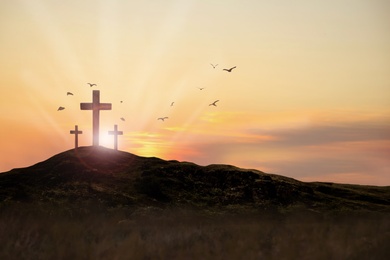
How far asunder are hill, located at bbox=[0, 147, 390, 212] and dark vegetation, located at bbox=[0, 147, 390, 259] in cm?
7

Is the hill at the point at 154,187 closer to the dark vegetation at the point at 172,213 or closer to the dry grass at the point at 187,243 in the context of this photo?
the dark vegetation at the point at 172,213

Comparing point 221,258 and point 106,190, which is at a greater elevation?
point 106,190

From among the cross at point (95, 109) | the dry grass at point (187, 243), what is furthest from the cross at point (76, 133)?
the dry grass at point (187, 243)

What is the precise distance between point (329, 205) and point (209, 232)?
1615 centimetres

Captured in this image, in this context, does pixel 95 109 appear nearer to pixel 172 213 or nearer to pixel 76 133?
pixel 76 133

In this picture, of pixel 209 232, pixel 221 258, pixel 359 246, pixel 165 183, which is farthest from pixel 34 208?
pixel 359 246

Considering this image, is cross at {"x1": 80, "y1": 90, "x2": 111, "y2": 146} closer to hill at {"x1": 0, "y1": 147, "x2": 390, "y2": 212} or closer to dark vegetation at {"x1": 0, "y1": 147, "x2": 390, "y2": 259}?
dark vegetation at {"x1": 0, "y1": 147, "x2": 390, "y2": 259}

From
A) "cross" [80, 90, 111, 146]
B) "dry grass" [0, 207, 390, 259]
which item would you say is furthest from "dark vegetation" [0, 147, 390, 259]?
"cross" [80, 90, 111, 146]

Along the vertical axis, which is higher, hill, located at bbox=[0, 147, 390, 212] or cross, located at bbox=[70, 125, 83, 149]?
cross, located at bbox=[70, 125, 83, 149]

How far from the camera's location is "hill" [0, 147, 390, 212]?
1265 inches

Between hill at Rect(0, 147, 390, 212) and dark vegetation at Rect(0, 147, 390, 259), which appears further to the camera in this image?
hill at Rect(0, 147, 390, 212)

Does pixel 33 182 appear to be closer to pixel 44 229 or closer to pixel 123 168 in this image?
pixel 123 168

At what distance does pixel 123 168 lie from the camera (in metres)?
37.6

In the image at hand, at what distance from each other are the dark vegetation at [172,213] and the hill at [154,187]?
2.7 inches
